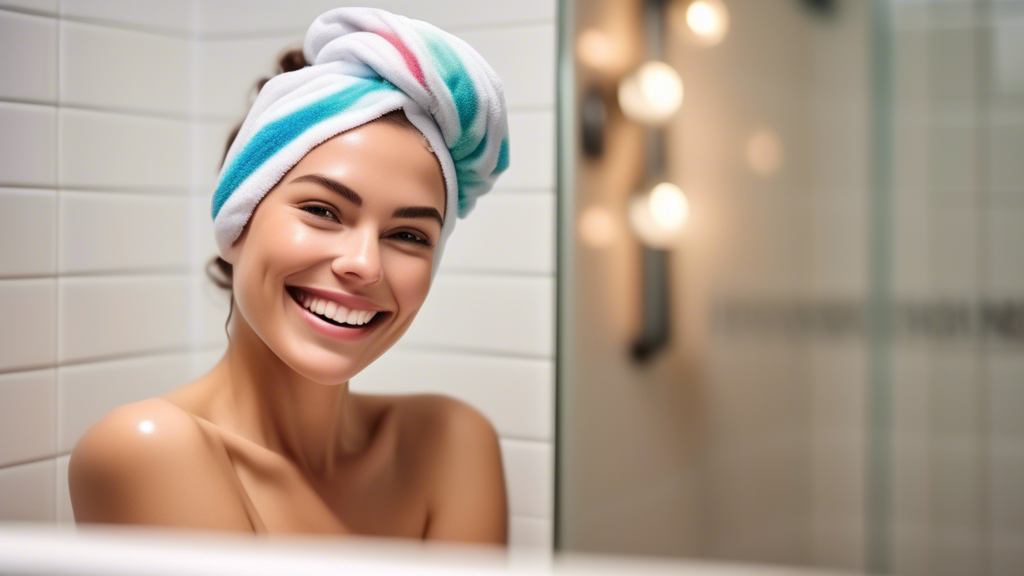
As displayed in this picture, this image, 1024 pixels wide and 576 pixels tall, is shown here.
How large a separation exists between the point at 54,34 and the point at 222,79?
16cm

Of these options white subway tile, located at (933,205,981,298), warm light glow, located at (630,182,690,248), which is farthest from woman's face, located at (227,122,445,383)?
white subway tile, located at (933,205,981,298)

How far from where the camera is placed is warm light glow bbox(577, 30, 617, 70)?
2.41ft

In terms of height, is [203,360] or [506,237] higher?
[506,237]

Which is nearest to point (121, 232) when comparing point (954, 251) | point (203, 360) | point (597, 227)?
point (203, 360)

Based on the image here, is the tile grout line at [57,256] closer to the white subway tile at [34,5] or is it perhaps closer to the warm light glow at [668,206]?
the white subway tile at [34,5]

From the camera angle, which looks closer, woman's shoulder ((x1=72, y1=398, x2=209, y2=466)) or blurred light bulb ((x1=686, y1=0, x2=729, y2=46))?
woman's shoulder ((x1=72, y1=398, x2=209, y2=466))

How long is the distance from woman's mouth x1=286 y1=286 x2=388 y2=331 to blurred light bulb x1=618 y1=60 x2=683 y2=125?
328 millimetres

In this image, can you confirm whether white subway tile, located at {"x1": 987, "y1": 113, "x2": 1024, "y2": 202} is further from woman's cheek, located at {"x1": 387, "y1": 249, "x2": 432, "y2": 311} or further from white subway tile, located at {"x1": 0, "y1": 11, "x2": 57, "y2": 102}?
white subway tile, located at {"x1": 0, "y1": 11, "x2": 57, "y2": 102}

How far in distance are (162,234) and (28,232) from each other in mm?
121

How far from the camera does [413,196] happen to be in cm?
63

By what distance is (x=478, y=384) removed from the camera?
2.76 feet

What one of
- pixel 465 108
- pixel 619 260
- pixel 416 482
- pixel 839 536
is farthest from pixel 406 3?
pixel 839 536

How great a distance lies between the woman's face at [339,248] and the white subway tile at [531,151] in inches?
6.8

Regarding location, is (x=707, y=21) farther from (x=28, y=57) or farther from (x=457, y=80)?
(x=28, y=57)
